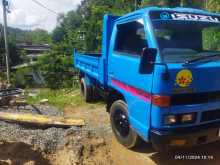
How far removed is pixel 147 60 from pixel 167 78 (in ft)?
1.22

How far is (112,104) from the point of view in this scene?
5898 millimetres

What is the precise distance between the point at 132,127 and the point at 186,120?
3.37 feet

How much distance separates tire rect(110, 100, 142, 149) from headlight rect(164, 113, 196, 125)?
3.44 feet

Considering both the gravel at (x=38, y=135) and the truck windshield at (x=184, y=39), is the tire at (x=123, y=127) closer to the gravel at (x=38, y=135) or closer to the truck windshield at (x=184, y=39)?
the gravel at (x=38, y=135)

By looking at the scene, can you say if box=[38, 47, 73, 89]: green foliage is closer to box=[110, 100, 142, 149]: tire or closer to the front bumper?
box=[110, 100, 142, 149]: tire

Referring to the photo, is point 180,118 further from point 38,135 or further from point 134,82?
point 38,135

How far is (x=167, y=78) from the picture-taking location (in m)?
4.01

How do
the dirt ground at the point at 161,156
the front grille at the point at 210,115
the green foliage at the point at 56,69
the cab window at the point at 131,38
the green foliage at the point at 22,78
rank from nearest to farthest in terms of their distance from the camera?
the front grille at the point at 210,115 → the cab window at the point at 131,38 → the dirt ground at the point at 161,156 → the green foliage at the point at 56,69 → the green foliage at the point at 22,78

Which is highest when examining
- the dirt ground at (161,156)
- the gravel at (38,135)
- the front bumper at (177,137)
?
the front bumper at (177,137)

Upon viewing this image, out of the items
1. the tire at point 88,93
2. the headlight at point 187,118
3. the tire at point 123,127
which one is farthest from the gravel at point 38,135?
the tire at point 88,93

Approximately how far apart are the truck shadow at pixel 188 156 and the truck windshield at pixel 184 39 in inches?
69.7

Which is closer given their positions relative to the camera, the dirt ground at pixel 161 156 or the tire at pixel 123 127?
the dirt ground at pixel 161 156

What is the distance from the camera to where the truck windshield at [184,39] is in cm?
445

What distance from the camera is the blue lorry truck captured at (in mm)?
4102
